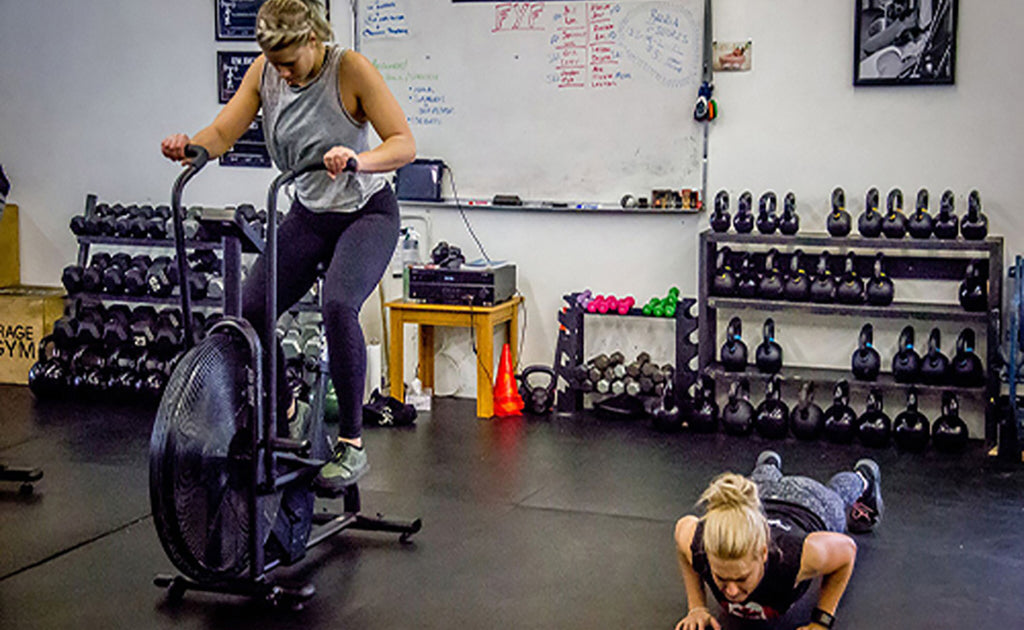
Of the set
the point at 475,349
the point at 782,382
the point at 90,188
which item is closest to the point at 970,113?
the point at 782,382

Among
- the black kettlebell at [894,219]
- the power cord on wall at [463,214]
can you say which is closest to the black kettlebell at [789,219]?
the black kettlebell at [894,219]

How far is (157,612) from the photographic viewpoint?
3104mm

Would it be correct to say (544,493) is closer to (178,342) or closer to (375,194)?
(375,194)

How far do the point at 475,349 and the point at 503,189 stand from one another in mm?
823

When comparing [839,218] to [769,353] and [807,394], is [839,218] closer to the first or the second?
[769,353]

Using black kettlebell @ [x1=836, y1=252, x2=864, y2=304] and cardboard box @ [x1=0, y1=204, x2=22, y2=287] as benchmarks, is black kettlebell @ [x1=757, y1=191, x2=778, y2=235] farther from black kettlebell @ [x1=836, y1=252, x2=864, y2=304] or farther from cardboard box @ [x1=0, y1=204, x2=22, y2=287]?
cardboard box @ [x1=0, y1=204, x2=22, y2=287]

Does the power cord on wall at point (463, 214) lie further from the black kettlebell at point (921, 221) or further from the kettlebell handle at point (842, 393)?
the black kettlebell at point (921, 221)

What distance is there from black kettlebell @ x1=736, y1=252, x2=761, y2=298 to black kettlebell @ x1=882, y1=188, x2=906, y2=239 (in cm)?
59

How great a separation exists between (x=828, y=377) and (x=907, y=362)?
350 millimetres

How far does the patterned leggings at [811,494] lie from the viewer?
306 cm

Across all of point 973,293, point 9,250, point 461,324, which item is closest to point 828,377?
point 973,293

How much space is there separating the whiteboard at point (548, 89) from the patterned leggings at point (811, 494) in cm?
232

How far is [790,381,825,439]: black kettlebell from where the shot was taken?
500cm

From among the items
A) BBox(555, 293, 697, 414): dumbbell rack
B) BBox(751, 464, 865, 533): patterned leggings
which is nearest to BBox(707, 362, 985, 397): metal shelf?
BBox(555, 293, 697, 414): dumbbell rack
